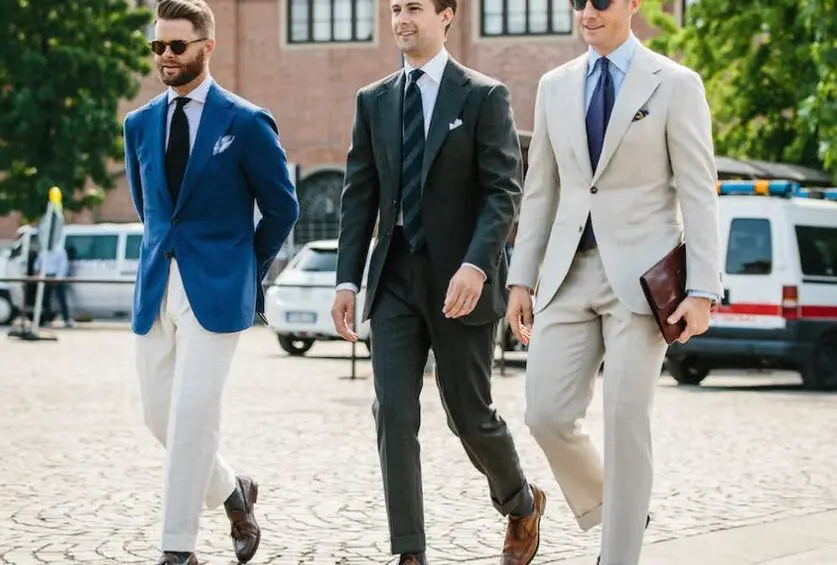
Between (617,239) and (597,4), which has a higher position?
(597,4)

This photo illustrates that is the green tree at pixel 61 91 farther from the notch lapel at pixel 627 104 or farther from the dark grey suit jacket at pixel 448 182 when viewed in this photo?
the notch lapel at pixel 627 104

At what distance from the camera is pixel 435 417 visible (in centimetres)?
1208

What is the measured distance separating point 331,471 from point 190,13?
3712mm

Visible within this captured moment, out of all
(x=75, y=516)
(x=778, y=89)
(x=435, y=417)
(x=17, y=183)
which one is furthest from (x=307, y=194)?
(x=75, y=516)

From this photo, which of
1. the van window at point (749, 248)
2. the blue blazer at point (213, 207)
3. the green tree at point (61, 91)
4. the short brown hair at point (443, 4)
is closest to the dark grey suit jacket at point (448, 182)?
the short brown hair at point (443, 4)

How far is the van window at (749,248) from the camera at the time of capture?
16625 millimetres

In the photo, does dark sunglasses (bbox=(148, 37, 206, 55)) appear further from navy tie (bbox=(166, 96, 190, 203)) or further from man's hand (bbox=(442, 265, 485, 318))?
man's hand (bbox=(442, 265, 485, 318))

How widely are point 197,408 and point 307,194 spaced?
36585 mm

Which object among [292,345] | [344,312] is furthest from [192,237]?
[292,345]

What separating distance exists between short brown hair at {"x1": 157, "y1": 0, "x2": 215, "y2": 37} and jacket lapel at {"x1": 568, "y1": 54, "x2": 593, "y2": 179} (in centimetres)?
125

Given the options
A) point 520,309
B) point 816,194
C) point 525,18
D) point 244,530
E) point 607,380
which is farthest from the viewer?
point 525,18

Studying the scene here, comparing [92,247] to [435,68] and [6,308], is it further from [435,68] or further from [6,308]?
[435,68]

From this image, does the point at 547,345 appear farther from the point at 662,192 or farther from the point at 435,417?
the point at 435,417

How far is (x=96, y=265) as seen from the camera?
3216cm
